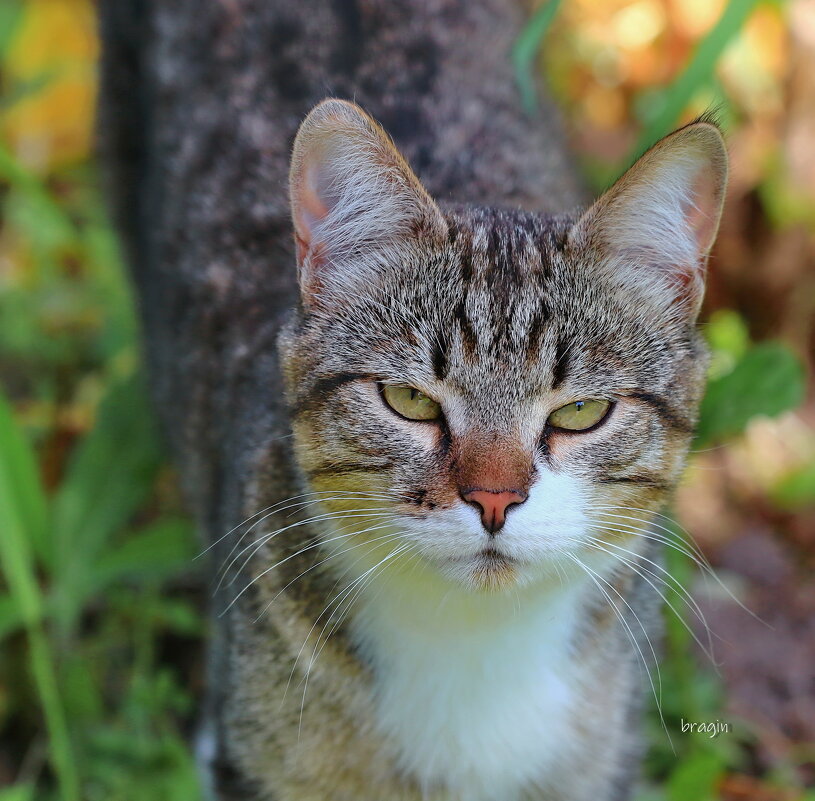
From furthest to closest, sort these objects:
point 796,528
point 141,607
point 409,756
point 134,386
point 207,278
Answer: point 796,528
point 134,386
point 141,607
point 207,278
point 409,756

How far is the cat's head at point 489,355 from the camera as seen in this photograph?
81.7 inches

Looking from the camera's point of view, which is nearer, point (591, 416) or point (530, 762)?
point (591, 416)

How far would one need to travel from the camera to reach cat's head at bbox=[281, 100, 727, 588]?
Answer: 6.81 ft

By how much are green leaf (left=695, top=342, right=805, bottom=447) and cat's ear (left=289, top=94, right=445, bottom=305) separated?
1.15 m

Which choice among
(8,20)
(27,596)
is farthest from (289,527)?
(8,20)

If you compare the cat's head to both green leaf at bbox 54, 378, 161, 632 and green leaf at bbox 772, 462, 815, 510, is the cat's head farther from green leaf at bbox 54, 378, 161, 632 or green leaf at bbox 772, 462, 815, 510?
green leaf at bbox 772, 462, 815, 510

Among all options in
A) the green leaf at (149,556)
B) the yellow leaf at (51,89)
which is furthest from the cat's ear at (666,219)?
the yellow leaf at (51,89)

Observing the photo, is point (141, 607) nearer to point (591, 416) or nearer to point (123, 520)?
point (123, 520)

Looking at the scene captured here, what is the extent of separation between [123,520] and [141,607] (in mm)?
282

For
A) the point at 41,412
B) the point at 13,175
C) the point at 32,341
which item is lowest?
the point at 41,412

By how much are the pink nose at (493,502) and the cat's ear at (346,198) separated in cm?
58

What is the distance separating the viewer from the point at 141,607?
140 inches

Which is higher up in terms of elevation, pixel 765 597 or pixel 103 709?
pixel 765 597

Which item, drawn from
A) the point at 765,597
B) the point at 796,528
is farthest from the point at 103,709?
the point at 796,528
